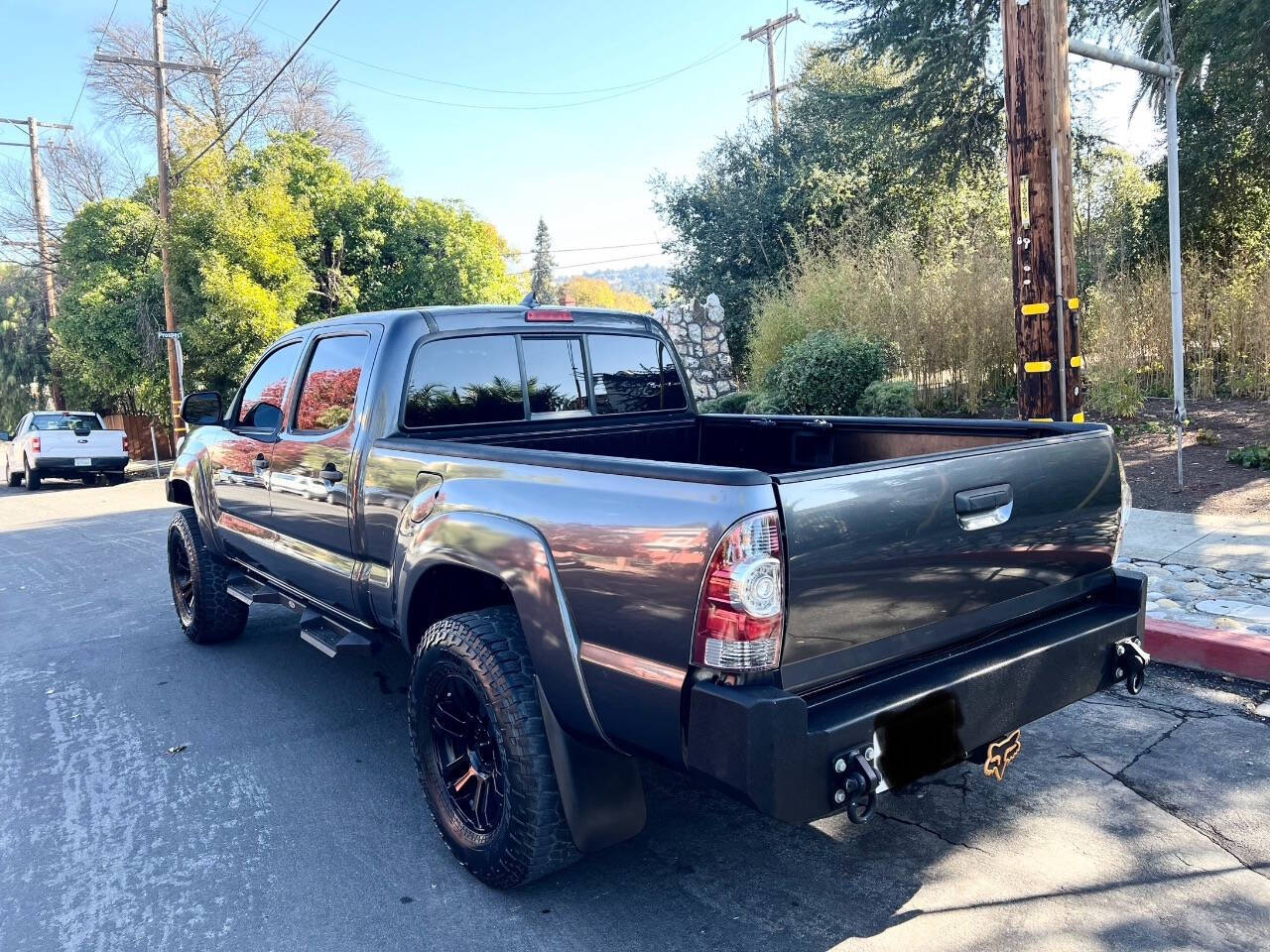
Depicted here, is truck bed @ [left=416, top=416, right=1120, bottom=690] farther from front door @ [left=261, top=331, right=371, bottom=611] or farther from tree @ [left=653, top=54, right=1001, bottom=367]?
tree @ [left=653, top=54, right=1001, bottom=367]

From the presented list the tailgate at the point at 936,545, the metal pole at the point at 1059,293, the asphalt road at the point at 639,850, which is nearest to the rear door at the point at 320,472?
the asphalt road at the point at 639,850

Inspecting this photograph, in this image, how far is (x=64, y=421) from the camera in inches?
770

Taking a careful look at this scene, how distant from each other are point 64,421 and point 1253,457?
69.7ft

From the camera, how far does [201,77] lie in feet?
105

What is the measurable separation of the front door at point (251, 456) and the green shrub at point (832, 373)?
7898 millimetres

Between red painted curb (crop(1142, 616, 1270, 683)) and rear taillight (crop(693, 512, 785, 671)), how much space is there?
331 cm

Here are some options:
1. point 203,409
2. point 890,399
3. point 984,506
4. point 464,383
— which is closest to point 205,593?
point 203,409

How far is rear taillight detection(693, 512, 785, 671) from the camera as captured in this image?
7.32ft

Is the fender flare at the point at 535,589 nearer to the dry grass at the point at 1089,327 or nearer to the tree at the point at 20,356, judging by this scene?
the dry grass at the point at 1089,327

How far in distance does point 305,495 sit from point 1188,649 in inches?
180

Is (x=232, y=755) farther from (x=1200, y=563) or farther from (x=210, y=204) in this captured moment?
(x=210, y=204)

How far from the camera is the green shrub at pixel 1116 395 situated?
10.4m

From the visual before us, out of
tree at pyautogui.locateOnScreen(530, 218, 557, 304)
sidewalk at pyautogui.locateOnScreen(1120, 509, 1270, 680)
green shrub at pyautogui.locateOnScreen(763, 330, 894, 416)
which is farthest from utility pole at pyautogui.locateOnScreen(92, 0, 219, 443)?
tree at pyautogui.locateOnScreen(530, 218, 557, 304)

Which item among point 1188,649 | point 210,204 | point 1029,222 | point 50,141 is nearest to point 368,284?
point 210,204
